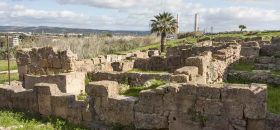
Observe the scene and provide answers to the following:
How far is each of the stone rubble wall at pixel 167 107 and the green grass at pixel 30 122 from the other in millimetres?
306

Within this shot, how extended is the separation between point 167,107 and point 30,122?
541 centimetres

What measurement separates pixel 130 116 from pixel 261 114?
13.8 feet

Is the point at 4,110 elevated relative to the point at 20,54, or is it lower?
lower

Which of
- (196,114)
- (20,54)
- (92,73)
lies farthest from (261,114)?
(20,54)

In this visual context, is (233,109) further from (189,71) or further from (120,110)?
(120,110)

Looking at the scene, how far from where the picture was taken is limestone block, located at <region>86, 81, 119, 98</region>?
1277 centimetres

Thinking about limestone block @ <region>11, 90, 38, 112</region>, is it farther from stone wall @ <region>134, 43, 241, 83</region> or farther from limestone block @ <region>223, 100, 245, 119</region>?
limestone block @ <region>223, 100, 245, 119</region>

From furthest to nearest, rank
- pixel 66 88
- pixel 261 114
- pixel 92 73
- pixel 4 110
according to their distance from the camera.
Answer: pixel 92 73 < pixel 66 88 < pixel 4 110 < pixel 261 114

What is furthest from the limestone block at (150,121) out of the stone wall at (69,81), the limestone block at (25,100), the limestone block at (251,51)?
the limestone block at (251,51)

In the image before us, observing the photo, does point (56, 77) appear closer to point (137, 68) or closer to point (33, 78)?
point (33, 78)

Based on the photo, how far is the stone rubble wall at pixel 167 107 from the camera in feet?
33.4

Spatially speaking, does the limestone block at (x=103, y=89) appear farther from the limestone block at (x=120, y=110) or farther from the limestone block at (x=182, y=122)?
the limestone block at (x=182, y=122)

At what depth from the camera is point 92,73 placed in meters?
20.1

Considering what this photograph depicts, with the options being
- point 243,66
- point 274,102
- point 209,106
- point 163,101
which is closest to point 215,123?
point 209,106
